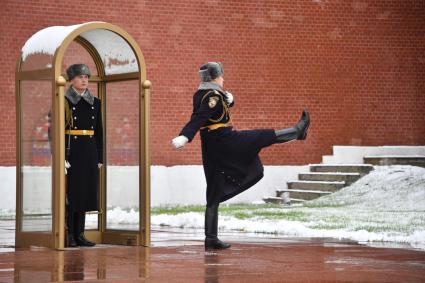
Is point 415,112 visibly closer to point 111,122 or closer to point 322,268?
point 111,122

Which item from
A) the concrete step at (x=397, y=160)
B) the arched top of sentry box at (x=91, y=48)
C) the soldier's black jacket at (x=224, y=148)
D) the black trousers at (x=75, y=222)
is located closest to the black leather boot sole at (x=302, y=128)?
the soldier's black jacket at (x=224, y=148)

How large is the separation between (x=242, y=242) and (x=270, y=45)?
1038 cm

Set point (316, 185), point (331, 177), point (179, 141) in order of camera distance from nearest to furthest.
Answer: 1. point (179, 141)
2. point (316, 185)
3. point (331, 177)

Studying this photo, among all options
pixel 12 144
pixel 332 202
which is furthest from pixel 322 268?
pixel 12 144

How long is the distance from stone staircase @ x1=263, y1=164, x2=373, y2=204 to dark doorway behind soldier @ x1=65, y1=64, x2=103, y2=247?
9888 mm

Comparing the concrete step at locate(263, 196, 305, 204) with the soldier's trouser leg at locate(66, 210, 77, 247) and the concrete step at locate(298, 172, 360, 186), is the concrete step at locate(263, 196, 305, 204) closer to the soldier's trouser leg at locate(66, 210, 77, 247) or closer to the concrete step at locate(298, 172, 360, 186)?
the concrete step at locate(298, 172, 360, 186)

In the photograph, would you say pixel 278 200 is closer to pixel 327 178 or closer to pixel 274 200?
pixel 274 200

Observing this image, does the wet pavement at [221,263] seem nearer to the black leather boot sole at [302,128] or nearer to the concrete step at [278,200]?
the black leather boot sole at [302,128]

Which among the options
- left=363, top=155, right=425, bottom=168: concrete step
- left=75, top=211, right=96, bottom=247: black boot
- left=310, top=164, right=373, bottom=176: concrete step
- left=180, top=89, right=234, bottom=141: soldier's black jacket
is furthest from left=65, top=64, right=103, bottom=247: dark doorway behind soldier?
left=363, top=155, right=425, bottom=168: concrete step

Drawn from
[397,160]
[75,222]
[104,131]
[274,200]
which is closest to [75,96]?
[104,131]

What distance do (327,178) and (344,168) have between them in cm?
38

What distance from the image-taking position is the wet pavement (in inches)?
289

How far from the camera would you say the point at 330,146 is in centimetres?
2138

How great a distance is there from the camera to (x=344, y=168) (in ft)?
67.5
